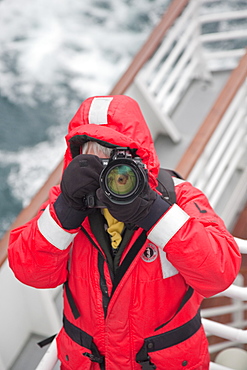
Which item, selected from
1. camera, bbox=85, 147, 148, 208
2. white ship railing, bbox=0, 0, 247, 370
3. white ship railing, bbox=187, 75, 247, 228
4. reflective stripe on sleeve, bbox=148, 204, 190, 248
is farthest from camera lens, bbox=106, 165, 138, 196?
white ship railing, bbox=187, 75, 247, 228

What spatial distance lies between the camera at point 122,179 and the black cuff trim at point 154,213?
3.3 inches

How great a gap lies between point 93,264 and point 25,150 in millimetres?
4254

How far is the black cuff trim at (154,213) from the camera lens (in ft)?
3.67

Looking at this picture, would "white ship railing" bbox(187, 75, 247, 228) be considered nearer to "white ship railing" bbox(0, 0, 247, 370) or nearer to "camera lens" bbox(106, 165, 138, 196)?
"white ship railing" bbox(0, 0, 247, 370)

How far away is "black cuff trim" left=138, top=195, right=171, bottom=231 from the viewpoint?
1118 millimetres

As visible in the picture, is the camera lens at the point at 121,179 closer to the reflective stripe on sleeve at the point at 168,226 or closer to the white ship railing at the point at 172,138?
the reflective stripe on sleeve at the point at 168,226

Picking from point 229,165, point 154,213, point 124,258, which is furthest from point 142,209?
point 229,165

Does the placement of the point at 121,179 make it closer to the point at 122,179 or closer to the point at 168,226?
the point at 122,179

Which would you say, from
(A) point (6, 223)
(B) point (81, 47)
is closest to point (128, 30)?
(B) point (81, 47)

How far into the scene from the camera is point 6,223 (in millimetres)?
4660

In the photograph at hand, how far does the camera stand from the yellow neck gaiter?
0.19m

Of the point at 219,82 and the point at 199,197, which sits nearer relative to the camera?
the point at 199,197

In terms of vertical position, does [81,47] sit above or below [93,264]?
above

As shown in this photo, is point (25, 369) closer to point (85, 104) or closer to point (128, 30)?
point (85, 104)
